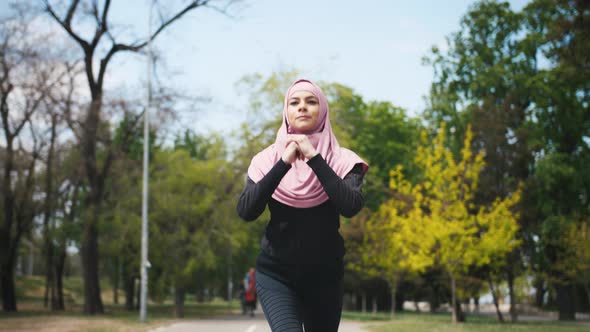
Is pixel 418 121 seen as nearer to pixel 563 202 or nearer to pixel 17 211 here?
pixel 563 202

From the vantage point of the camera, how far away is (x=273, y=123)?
26.0 metres

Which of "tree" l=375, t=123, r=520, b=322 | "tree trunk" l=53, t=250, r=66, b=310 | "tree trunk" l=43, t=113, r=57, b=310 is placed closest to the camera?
"tree" l=375, t=123, r=520, b=322

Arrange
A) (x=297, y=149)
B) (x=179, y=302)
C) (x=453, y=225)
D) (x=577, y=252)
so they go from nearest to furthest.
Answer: (x=297, y=149), (x=453, y=225), (x=577, y=252), (x=179, y=302)

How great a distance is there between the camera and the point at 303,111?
3166 millimetres

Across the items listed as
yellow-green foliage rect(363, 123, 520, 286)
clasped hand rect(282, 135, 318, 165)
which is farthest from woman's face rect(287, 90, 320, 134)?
yellow-green foliage rect(363, 123, 520, 286)

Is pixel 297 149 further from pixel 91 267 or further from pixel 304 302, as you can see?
pixel 91 267

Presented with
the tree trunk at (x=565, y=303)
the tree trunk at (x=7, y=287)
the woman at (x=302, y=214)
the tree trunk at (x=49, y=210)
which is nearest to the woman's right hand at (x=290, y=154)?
the woman at (x=302, y=214)

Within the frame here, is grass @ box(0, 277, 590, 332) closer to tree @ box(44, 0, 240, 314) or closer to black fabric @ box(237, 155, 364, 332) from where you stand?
tree @ box(44, 0, 240, 314)

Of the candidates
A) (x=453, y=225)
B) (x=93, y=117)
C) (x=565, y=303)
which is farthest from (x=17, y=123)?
(x=565, y=303)

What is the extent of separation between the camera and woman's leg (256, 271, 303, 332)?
2.96 meters

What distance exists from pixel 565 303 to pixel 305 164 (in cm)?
3085

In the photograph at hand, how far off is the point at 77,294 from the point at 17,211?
1060 inches

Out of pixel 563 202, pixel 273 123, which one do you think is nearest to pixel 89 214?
pixel 273 123

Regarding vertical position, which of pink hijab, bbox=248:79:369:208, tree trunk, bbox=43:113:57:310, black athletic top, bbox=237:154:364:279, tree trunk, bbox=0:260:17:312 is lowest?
tree trunk, bbox=0:260:17:312
